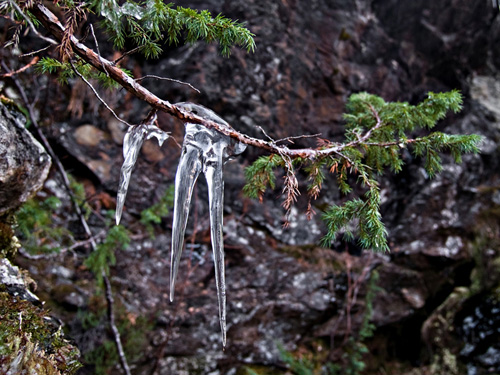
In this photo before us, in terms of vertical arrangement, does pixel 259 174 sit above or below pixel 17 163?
above

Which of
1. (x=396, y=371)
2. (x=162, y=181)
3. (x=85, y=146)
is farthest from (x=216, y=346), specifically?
(x=85, y=146)

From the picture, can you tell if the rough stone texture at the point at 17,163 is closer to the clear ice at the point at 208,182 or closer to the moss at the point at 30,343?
the moss at the point at 30,343

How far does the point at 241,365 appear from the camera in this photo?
3447 millimetres

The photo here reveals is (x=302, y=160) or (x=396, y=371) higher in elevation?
(x=302, y=160)

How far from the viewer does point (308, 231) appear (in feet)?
13.5

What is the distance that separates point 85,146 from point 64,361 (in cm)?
278

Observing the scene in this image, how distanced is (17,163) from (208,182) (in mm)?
1009

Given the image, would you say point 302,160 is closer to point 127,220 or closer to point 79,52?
point 79,52

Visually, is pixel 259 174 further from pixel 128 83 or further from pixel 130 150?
pixel 128 83

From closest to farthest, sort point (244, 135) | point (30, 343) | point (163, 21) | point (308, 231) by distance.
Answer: point (30, 343), point (163, 21), point (244, 135), point (308, 231)

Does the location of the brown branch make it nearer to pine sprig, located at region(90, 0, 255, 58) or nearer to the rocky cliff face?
pine sprig, located at region(90, 0, 255, 58)

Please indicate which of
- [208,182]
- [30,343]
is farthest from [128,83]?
[30,343]

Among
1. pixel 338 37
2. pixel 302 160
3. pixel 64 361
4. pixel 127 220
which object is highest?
pixel 338 37

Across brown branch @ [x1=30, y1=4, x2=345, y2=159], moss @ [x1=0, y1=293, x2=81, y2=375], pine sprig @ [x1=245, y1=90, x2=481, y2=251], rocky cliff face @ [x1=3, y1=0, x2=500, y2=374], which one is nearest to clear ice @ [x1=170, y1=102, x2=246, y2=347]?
brown branch @ [x1=30, y1=4, x2=345, y2=159]
